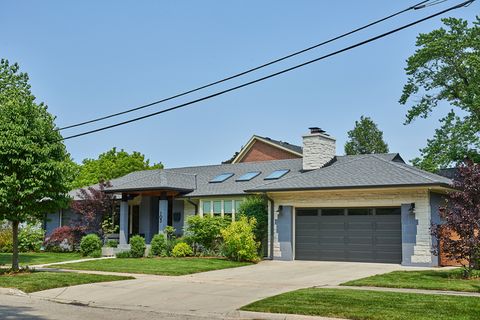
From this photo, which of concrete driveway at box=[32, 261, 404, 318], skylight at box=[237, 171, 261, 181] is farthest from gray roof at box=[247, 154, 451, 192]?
skylight at box=[237, 171, 261, 181]

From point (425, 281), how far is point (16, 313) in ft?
34.7

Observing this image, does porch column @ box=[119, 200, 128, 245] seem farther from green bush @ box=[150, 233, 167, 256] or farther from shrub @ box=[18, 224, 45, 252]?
shrub @ box=[18, 224, 45, 252]

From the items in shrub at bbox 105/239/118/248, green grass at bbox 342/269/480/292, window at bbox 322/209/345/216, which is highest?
window at bbox 322/209/345/216

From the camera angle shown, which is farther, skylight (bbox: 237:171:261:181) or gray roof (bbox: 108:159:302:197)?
skylight (bbox: 237:171:261:181)

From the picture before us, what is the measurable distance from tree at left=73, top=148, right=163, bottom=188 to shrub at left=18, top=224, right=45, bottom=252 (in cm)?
2657

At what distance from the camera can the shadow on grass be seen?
1163 cm

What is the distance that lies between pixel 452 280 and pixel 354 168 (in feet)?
31.6

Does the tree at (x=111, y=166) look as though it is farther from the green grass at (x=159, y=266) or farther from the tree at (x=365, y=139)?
the green grass at (x=159, y=266)

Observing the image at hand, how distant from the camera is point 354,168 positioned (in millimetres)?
25859

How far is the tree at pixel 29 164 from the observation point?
19594 millimetres

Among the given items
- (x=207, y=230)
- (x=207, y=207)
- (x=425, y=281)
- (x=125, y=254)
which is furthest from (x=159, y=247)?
(x=425, y=281)

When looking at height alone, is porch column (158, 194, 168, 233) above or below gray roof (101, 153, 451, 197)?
below

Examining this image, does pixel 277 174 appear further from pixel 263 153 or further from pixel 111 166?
pixel 111 166

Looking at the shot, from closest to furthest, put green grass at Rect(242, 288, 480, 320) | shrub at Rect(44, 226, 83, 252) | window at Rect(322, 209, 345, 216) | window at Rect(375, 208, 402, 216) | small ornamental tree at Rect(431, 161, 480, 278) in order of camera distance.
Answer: green grass at Rect(242, 288, 480, 320) < small ornamental tree at Rect(431, 161, 480, 278) < window at Rect(375, 208, 402, 216) < window at Rect(322, 209, 345, 216) < shrub at Rect(44, 226, 83, 252)
